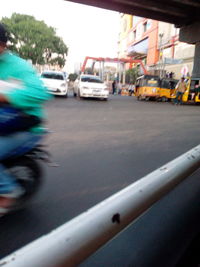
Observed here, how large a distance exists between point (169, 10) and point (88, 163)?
13.4m

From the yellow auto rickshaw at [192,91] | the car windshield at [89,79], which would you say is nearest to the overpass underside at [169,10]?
the yellow auto rickshaw at [192,91]

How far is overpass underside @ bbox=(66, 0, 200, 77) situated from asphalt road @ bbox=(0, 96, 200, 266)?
8.55 meters

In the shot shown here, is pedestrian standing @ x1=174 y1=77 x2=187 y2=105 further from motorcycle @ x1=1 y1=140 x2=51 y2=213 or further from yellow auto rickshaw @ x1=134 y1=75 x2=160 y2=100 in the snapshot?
motorcycle @ x1=1 y1=140 x2=51 y2=213

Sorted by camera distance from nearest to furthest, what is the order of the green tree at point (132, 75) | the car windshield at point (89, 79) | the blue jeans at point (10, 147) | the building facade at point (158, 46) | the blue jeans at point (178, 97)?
the blue jeans at point (10, 147) < the blue jeans at point (178, 97) < the car windshield at point (89, 79) < the building facade at point (158, 46) < the green tree at point (132, 75)

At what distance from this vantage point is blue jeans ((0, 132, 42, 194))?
2.01 m

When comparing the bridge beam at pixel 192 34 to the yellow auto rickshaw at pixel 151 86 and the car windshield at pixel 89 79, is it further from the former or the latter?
the car windshield at pixel 89 79

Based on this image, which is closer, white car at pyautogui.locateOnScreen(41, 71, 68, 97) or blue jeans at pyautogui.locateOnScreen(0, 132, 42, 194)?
blue jeans at pyautogui.locateOnScreen(0, 132, 42, 194)

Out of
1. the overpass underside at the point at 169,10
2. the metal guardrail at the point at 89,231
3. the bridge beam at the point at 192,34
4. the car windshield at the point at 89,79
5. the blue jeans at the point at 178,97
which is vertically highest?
the overpass underside at the point at 169,10

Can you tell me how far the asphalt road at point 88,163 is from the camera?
7.33 ft

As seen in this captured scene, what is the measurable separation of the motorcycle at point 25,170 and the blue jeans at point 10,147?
37 mm

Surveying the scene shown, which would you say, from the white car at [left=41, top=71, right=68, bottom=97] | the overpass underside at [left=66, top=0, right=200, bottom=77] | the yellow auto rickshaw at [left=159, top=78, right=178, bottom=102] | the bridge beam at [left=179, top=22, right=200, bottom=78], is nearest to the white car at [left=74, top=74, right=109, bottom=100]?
the white car at [left=41, top=71, right=68, bottom=97]

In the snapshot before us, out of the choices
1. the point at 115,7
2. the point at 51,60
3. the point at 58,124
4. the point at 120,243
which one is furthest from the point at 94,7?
the point at 51,60

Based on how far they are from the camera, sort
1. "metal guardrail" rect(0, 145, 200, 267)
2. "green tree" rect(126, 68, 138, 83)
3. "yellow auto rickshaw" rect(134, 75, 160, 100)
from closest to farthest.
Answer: "metal guardrail" rect(0, 145, 200, 267) < "yellow auto rickshaw" rect(134, 75, 160, 100) < "green tree" rect(126, 68, 138, 83)

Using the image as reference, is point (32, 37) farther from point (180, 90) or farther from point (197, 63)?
A: point (180, 90)
